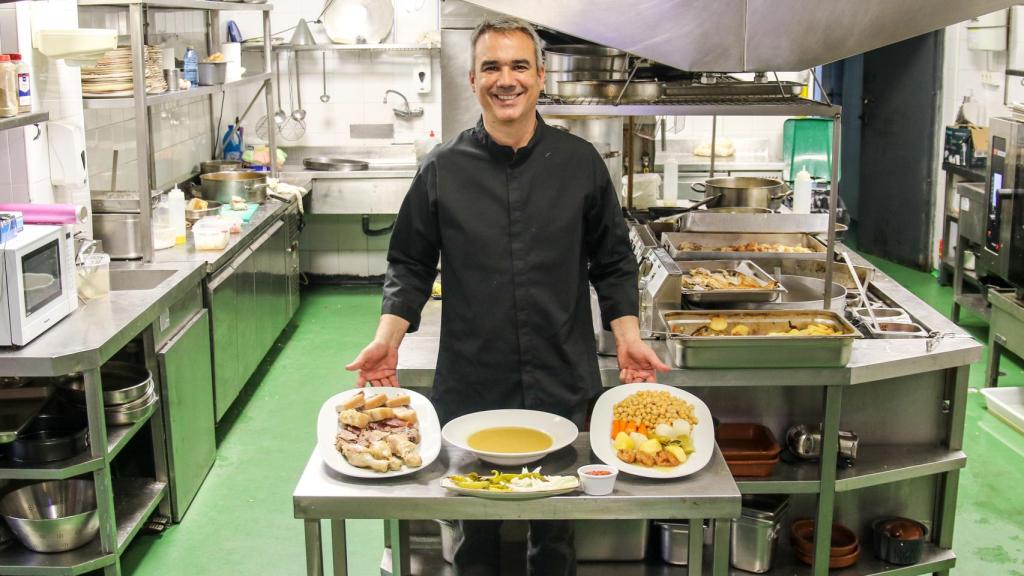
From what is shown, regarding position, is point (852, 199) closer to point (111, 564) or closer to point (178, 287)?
point (178, 287)

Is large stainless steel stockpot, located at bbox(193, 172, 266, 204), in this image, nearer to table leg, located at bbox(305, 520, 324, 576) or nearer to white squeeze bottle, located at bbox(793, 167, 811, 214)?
white squeeze bottle, located at bbox(793, 167, 811, 214)

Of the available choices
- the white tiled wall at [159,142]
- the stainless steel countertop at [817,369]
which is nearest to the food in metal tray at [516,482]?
the stainless steel countertop at [817,369]

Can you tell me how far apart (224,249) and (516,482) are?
3.42m

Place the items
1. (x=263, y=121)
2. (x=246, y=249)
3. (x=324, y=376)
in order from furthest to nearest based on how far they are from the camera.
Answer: (x=263, y=121) → (x=324, y=376) → (x=246, y=249)

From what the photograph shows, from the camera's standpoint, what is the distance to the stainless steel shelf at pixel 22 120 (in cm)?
387

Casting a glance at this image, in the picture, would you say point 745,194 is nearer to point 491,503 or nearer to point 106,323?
point 106,323

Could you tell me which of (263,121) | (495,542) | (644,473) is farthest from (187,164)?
(644,473)

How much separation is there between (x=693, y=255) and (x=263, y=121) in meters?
4.77

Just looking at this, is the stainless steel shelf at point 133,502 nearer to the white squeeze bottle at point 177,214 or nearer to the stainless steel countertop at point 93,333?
the stainless steel countertop at point 93,333

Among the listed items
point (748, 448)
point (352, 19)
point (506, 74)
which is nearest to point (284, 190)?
point (352, 19)

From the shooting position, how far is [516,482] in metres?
2.45

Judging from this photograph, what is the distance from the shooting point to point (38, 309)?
3.76 meters

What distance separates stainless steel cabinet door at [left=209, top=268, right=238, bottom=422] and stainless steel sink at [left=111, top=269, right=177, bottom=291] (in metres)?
0.33

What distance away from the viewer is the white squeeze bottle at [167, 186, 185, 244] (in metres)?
5.57
